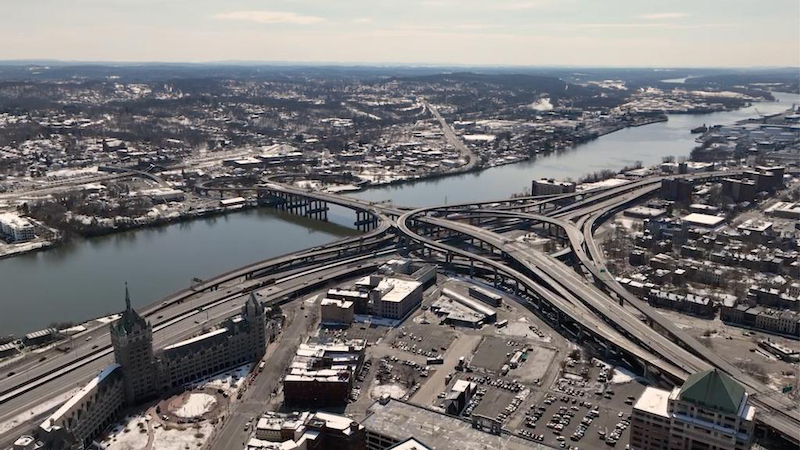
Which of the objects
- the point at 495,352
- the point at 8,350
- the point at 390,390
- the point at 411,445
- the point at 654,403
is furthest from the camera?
the point at 495,352

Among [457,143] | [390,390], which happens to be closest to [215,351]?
[390,390]

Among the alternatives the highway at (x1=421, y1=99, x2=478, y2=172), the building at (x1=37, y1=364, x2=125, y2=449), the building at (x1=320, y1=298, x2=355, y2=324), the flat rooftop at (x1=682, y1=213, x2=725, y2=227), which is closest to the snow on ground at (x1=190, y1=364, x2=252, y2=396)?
the building at (x1=37, y1=364, x2=125, y2=449)

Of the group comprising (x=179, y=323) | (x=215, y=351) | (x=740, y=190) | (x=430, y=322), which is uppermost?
(x=740, y=190)

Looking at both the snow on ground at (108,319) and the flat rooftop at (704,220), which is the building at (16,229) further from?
the flat rooftop at (704,220)

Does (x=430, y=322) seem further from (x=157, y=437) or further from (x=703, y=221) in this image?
(x=703, y=221)

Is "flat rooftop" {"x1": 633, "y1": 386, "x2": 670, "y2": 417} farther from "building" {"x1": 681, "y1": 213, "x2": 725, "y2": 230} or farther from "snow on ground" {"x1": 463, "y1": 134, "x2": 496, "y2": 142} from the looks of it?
"snow on ground" {"x1": 463, "y1": 134, "x2": 496, "y2": 142}
